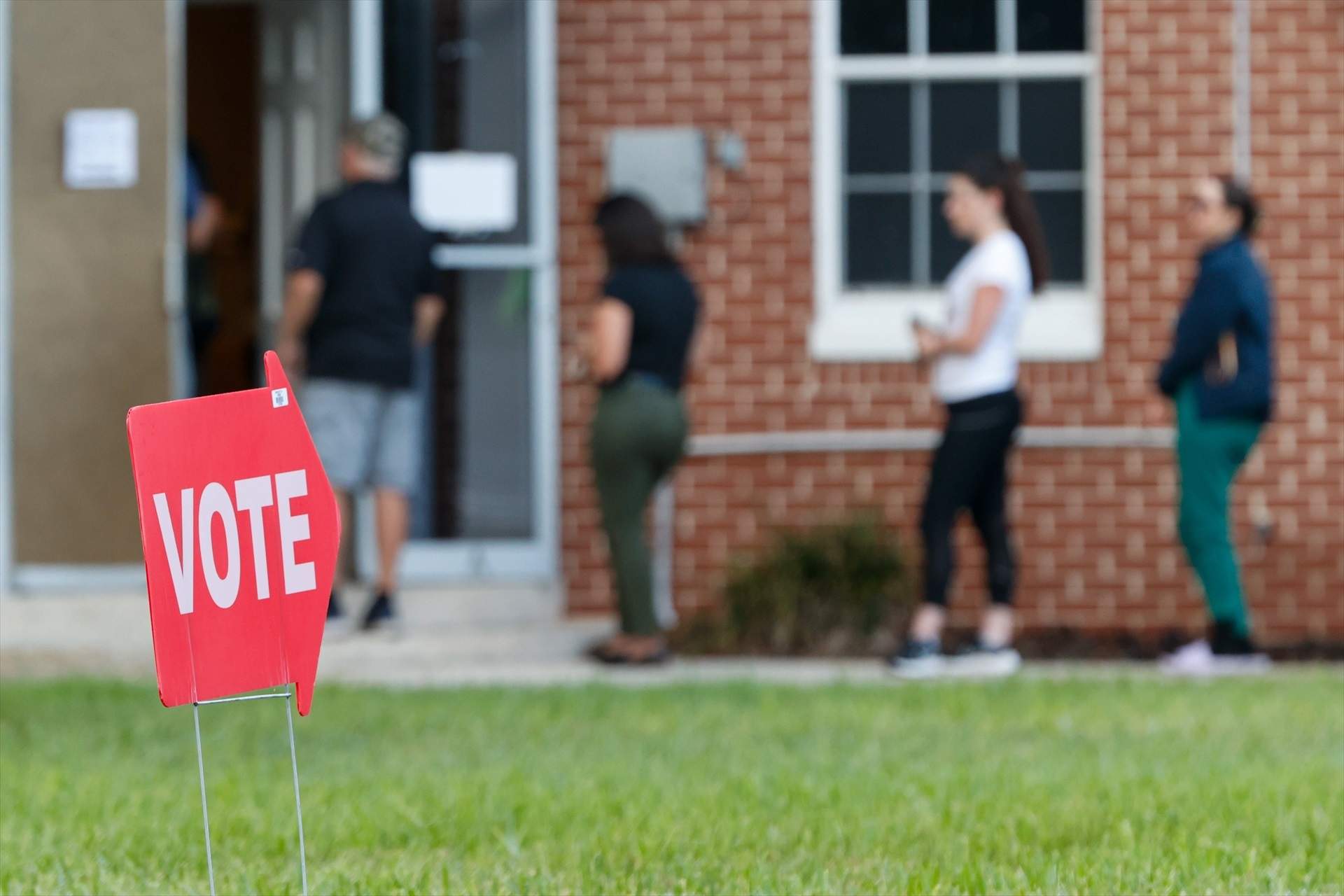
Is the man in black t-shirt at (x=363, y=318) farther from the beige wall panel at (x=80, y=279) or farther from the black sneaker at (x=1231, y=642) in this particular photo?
the black sneaker at (x=1231, y=642)

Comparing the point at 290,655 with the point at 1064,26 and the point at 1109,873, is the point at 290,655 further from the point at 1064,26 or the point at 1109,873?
the point at 1064,26

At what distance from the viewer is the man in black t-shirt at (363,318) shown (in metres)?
8.47

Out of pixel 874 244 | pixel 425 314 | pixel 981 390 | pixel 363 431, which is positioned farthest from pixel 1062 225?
pixel 363 431

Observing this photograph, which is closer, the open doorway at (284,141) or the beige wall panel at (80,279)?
the beige wall panel at (80,279)

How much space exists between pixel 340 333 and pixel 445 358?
1133 millimetres

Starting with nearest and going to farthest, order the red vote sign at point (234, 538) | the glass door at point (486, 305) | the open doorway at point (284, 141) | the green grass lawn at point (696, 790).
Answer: the red vote sign at point (234, 538)
the green grass lawn at point (696, 790)
the glass door at point (486, 305)
the open doorway at point (284, 141)

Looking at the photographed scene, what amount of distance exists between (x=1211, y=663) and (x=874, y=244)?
2.52 m

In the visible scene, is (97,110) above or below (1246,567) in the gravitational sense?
above

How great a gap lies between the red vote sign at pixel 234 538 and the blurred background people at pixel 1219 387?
17.7 ft

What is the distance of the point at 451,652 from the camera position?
337 inches

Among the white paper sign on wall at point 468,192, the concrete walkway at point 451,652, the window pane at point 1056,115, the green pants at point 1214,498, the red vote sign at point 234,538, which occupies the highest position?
the window pane at point 1056,115

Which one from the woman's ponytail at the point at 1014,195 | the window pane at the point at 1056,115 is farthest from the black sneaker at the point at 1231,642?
the window pane at the point at 1056,115

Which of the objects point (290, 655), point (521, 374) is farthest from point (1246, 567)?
point (290, 655)

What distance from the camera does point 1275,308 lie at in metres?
9.38
